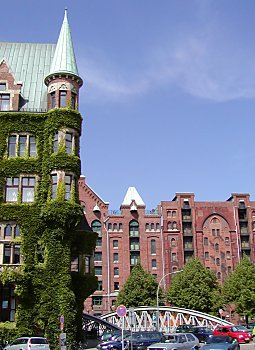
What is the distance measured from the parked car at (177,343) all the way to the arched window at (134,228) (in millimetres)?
51584

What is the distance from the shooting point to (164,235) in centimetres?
8712

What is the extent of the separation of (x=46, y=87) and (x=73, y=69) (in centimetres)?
412

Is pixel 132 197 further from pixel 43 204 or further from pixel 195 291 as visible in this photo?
pixel 43 204

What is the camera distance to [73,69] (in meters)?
45.8

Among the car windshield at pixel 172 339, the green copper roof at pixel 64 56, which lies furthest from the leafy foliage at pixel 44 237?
the car windshield at pixel 172 339

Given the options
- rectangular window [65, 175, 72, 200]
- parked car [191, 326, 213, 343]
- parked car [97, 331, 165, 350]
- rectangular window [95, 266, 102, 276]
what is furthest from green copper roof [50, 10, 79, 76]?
rectangular window [95, 266, 102, 276]

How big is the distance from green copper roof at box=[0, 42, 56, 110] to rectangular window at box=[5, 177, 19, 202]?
24.5 feet

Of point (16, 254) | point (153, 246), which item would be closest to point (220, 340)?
point (16, 254)

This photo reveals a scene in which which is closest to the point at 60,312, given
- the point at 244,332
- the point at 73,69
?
the point at 244,332

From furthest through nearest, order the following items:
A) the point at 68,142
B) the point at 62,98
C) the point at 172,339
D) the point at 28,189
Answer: the point at 62,98
the point at 68,142
the point at 28,189
the point at 172,339

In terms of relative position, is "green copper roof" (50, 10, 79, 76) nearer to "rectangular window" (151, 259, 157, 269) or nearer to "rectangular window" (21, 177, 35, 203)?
"rectangular window" (21, 177, 35, 203)

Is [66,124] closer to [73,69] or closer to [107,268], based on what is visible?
[73,69]

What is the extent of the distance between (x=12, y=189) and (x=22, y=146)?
157 inches

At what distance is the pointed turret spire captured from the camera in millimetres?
45219
